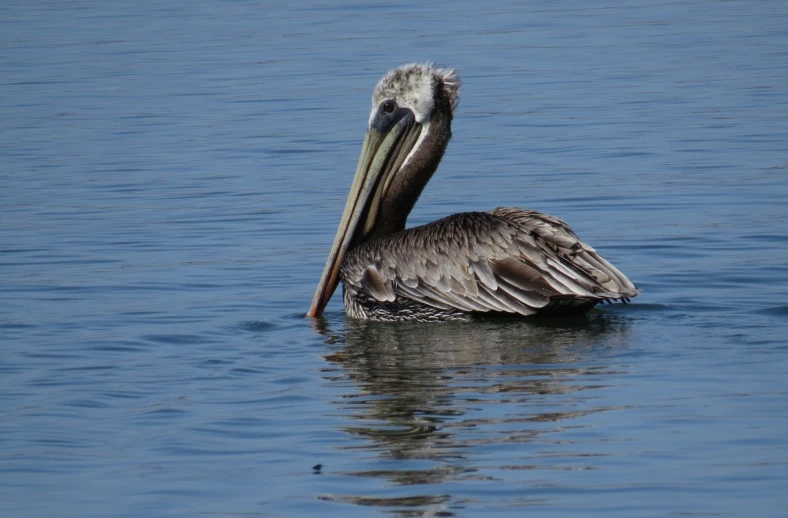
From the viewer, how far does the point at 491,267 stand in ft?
25.9

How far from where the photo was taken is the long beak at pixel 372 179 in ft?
29.7

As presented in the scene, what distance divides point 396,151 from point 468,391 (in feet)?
9.23

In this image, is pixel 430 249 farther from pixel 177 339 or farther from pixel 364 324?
pixel 177 339

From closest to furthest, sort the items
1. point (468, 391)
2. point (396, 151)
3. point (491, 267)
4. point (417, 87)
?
point (468, 391)
point (491, 267)
point (417, 87)
point (396, 151)

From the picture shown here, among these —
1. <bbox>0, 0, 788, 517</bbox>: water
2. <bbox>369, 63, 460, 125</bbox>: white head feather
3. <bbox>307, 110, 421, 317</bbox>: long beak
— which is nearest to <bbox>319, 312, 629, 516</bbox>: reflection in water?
<bbox>0, 0, 788, 517</bbox>: water

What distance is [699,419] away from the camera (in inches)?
235

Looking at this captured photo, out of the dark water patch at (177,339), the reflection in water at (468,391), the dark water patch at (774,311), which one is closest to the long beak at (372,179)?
the reflection in water at (468,391)

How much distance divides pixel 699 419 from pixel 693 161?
280 inches

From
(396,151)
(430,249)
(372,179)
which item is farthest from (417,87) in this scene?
(430,249)

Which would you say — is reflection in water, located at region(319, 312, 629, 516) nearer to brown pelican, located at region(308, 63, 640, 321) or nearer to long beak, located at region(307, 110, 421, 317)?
brown pelican, located at region(308, 63, 640, 321)

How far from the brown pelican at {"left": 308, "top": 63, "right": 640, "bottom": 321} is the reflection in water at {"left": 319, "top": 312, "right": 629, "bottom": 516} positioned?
141 mm

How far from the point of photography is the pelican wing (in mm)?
7668

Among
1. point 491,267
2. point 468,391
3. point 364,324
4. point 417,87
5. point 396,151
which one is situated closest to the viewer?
point 468,391

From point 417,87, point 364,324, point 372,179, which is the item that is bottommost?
point 364,324
